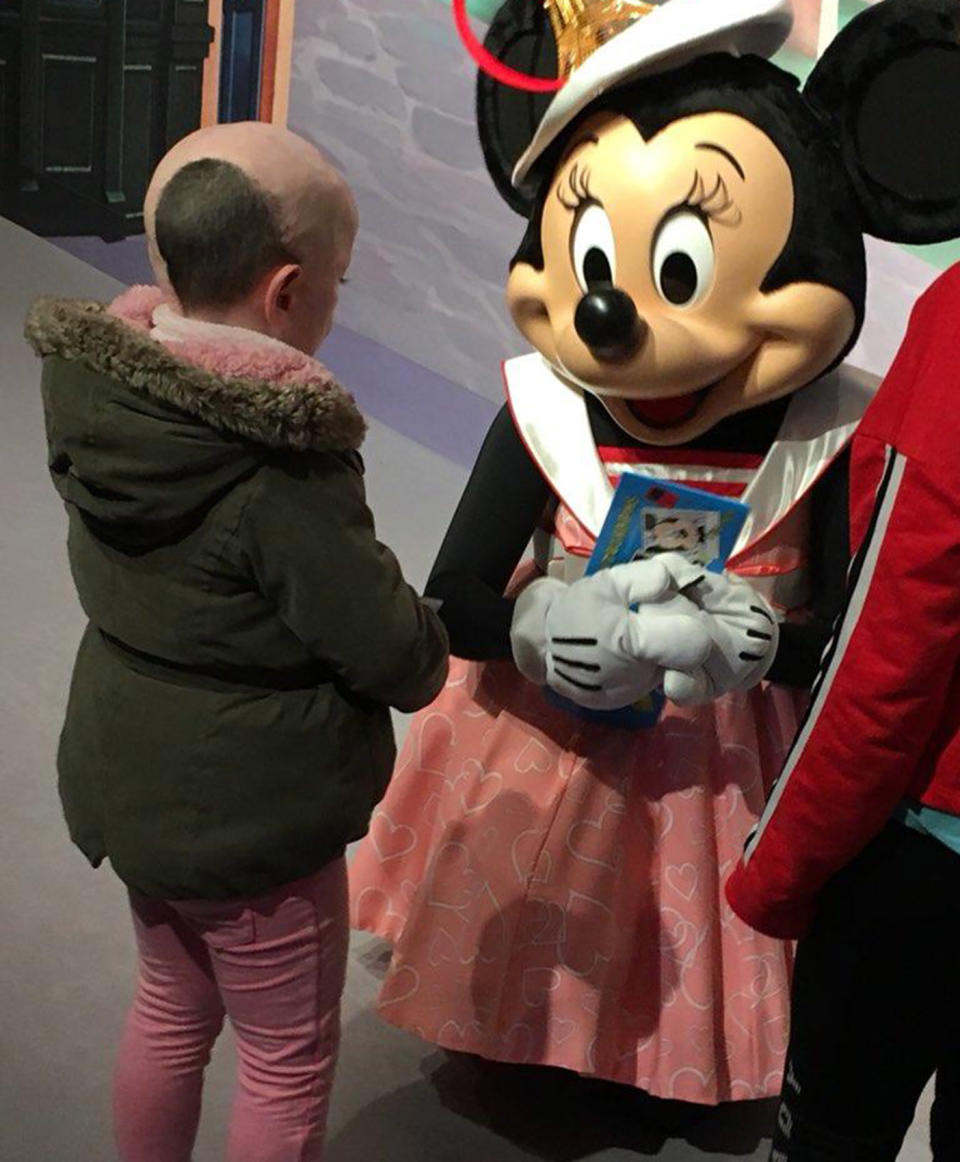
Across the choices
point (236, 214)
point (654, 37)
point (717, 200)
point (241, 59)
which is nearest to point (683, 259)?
point (717, 200)

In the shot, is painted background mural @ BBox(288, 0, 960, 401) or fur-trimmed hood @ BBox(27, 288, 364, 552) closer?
fur-trimmed hood @ BBox(27, 288, 364, 552)

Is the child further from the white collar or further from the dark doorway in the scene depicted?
the dark doorway

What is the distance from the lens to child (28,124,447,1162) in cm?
116

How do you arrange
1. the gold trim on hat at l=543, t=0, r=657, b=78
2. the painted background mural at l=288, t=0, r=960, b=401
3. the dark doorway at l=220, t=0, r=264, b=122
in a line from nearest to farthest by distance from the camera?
the gold trim on hat at l=543, t=0, r=657, b=78 → the painted background mural at l=288, t=0, r=960, b=401 → the dark doorway at l=220, t=0, r=264, b=122

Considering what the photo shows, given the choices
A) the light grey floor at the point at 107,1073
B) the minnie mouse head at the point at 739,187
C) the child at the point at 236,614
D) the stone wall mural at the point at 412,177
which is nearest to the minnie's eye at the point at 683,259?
the minnie mouse head at the point at 739,187

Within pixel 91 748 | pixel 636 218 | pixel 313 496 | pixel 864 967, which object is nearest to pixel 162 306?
pixel 313 496

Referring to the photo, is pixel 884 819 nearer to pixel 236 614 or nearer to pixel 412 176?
pixel 236 614

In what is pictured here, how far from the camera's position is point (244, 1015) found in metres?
1.34

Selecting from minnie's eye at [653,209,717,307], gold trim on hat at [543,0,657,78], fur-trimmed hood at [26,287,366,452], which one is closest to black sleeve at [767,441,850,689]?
minnie's eye at [653,209,717,307]

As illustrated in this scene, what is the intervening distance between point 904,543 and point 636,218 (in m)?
0.52

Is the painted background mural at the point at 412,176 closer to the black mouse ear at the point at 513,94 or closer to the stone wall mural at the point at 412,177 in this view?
the stone wall mural at the point at 412,177

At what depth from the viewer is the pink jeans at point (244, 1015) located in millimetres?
1309

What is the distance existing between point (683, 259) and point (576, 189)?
0.40 ft

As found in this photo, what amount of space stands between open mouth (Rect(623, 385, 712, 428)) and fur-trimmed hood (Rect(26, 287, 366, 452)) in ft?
1.54
